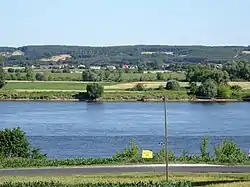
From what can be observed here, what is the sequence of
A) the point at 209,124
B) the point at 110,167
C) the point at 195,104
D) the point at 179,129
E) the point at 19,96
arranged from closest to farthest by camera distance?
the point at 110,167 → the point at 179,129 → the point at 209,124 → the point at 195,104 → the point at 19,96

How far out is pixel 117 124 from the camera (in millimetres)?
45312

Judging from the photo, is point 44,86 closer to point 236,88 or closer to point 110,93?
point 110,93

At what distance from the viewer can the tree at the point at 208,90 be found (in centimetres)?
6969

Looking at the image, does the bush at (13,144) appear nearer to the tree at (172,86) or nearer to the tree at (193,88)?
the tree at (193,88)

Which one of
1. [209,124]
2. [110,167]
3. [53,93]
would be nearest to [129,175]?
[110,167]

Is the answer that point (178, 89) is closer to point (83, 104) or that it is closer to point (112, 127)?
point (83, 104)

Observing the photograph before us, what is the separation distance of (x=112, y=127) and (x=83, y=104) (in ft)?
73.1

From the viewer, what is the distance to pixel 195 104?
65.1 m

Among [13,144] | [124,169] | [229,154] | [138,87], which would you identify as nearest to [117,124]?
[13,144]

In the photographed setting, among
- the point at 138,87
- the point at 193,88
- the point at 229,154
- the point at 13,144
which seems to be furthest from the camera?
the point at 138,87

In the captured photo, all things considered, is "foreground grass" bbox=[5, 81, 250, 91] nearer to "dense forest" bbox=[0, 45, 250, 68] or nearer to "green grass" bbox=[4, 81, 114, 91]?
"green grass" bbox=[4, 81, 114, 91]

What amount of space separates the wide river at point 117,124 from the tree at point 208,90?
4.28 m

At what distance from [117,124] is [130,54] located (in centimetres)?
13789

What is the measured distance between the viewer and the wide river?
3525cm
